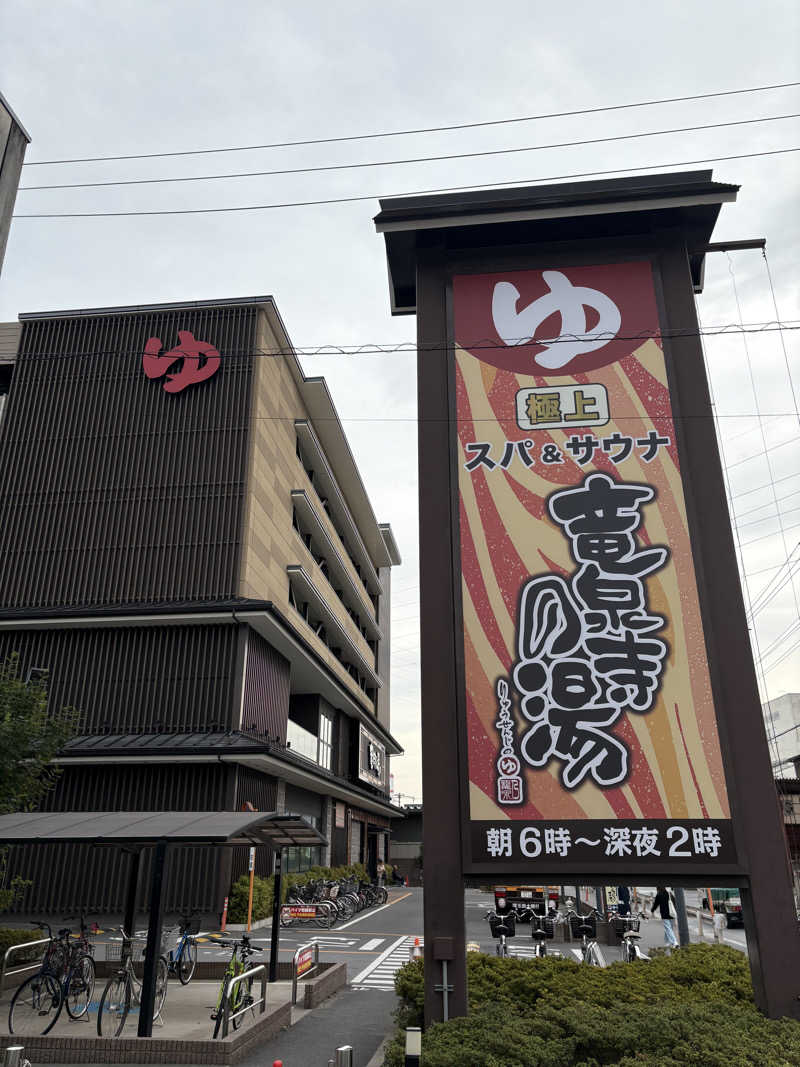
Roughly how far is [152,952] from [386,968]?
30.6 ft

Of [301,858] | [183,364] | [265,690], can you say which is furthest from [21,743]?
[301,858]

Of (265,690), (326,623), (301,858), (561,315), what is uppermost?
(326,623)

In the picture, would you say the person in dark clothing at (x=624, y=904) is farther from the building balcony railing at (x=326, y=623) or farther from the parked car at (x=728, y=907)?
the building balcony railing at (x=326, y=623)

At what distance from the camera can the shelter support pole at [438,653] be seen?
8.86 metres

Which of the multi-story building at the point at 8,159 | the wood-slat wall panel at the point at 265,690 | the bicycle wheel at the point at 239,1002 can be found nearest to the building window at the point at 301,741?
the wood-slat wall panel at the point at 265,690

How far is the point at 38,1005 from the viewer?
1182cm

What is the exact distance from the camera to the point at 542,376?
11047 mm

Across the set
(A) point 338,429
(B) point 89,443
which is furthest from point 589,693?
(A) point 338,429

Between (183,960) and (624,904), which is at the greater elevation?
(624,904)

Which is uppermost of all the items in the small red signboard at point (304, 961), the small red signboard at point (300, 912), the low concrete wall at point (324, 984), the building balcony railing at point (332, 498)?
the building balcony railing at point (332, 498)

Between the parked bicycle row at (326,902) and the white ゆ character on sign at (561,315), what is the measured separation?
21.4 meters

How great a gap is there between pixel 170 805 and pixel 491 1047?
20538mm

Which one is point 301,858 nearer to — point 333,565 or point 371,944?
point 371,944

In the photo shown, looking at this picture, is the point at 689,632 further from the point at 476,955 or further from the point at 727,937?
the point at 727,937
